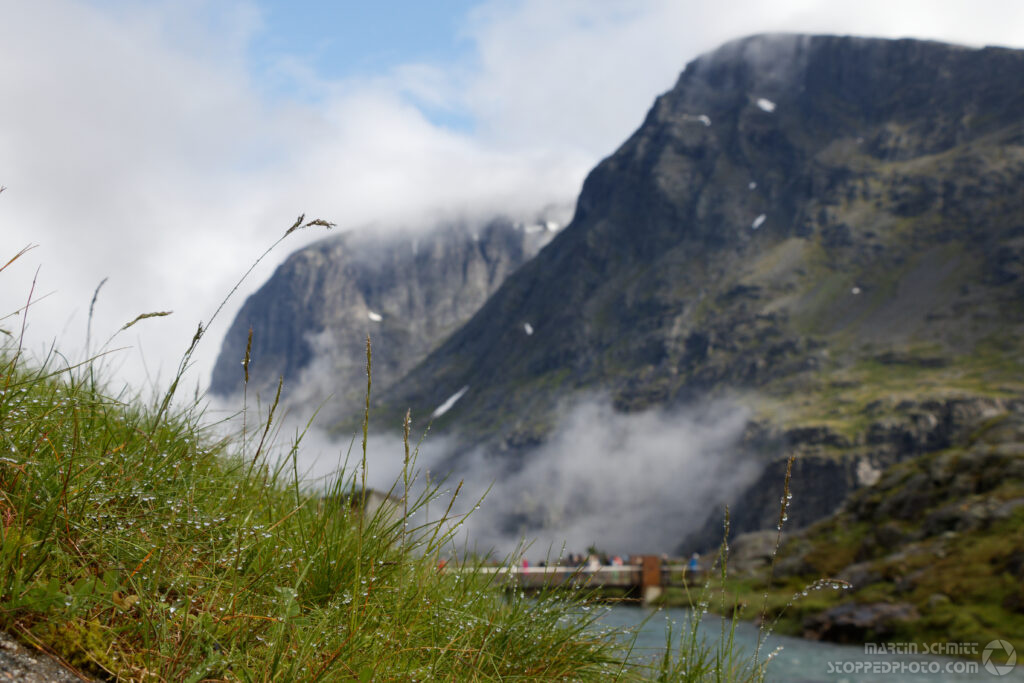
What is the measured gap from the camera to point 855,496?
70312mm

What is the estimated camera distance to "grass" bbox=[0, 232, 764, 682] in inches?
105

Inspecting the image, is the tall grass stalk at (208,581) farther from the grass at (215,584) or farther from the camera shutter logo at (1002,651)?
the camera shutter logo at (1002,651)

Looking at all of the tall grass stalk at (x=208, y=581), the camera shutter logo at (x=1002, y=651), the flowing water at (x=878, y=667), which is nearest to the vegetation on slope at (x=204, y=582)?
the tall grass stalk at (x=208, y=581)

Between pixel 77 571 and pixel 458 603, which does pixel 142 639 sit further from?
pixel 458 603

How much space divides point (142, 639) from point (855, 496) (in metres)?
77.1

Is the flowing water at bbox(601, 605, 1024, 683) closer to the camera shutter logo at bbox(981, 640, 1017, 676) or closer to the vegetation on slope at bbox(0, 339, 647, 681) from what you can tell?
the camera shutter logo at bbox(981, 640, 1017, 676)

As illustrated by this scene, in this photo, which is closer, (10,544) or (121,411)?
(10,544)

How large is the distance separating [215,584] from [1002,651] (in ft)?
118

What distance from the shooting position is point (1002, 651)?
29656 millimetres

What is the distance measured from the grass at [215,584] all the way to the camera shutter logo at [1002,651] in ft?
106

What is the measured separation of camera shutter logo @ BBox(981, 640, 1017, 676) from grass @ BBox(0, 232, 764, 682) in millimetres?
32422

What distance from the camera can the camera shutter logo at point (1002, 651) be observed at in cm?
2868

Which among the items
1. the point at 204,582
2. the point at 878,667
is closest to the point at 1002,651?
the point at 878,667

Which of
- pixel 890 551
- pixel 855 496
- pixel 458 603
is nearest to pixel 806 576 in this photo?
pixel 890 551
